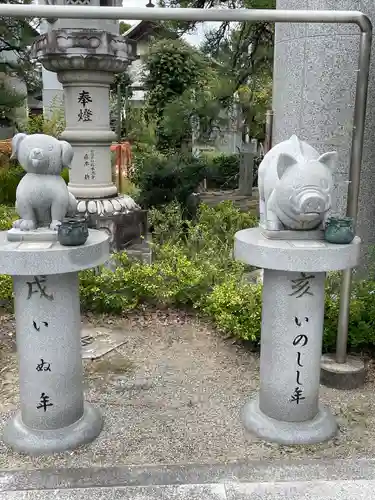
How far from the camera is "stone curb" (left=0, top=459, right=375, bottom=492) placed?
2.77m

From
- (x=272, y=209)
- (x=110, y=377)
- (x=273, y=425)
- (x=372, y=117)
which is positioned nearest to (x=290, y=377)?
(x=273, y=425)

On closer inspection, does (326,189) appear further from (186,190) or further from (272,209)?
(186,190)

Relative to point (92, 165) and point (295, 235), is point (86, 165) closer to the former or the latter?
point (92, 165)

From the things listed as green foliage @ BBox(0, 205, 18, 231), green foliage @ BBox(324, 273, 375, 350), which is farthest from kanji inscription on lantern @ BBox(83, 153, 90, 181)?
green foliage @ BBox(324, 273, 375, 350)

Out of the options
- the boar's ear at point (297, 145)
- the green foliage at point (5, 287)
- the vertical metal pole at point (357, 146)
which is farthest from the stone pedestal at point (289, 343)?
the green foliage at point (5, 287)

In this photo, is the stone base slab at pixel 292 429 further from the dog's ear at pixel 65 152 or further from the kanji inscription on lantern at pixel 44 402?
the dog's ear at pixel 65 152

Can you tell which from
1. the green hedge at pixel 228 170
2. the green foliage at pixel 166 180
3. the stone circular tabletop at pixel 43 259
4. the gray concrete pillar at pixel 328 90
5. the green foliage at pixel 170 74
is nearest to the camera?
the stone circular tabletop at pixel 43 259

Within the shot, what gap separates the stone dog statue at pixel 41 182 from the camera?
2.97 m

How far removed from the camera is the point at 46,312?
9.70 feet

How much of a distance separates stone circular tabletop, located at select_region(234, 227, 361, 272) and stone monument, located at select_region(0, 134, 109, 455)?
0.91 m

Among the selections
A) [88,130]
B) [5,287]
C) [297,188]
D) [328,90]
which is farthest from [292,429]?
[88,130]

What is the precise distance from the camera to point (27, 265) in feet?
8.87

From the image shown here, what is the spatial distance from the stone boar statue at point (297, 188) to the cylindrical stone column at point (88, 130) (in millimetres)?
4539

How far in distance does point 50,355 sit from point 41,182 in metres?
1.03
